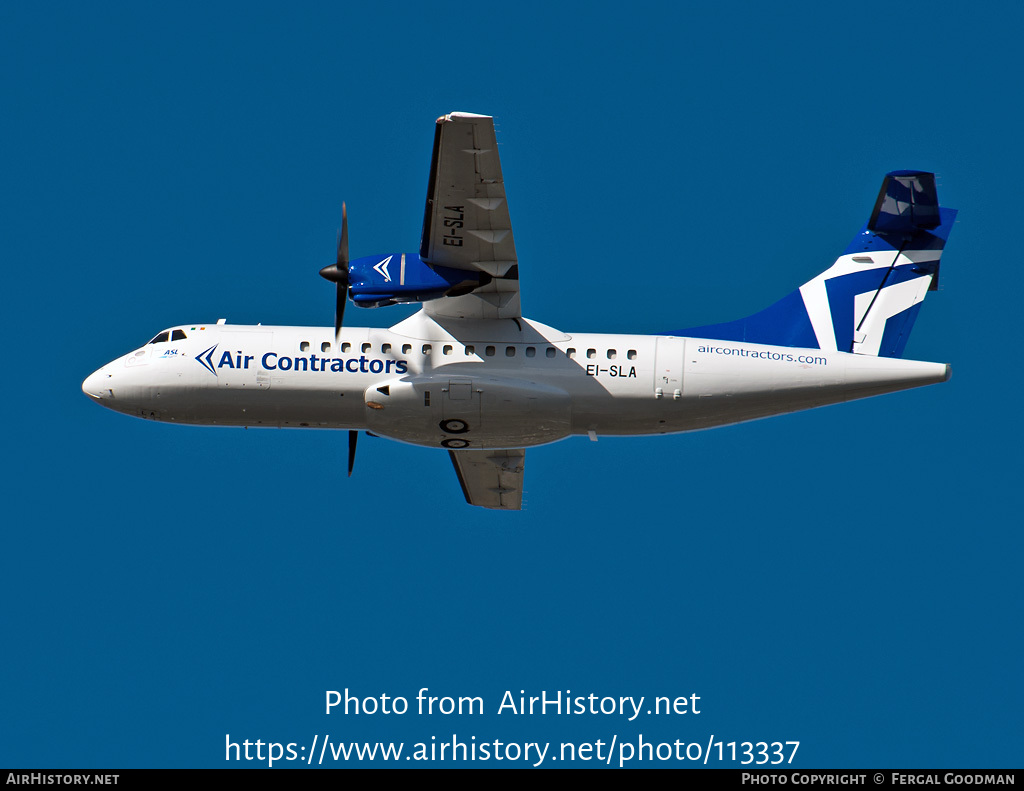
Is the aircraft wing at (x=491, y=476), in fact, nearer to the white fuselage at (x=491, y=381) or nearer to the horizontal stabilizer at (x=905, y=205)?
the white fuselage at (x=491, y=381)

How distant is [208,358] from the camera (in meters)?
27.8

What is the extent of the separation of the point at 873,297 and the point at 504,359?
6752mm

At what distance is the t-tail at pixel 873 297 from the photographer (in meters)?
27.8

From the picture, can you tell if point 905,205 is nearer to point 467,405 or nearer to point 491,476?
point 467,405

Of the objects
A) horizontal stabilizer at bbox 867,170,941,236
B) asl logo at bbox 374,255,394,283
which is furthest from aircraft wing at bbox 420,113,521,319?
horizontal stabilizer at bbox 867,170,941,236

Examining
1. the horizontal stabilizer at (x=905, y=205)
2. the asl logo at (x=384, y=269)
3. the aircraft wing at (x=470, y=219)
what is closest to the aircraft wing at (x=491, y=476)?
the aircraft wing at (x=470, y=219)

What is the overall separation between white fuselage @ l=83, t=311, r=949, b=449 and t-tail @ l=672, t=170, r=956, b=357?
0.59 metres

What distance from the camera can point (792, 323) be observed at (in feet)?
91.8

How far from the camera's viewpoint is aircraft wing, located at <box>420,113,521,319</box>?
24.9m

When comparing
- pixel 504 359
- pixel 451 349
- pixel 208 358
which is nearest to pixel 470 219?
pixel 451 349

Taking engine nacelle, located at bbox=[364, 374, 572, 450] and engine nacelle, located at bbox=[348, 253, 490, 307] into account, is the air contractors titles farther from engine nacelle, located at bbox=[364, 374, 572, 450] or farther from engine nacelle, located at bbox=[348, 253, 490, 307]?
engine nacelle, located at bbox=[348, 253, 490, 307]

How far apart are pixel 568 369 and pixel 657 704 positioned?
650cm
